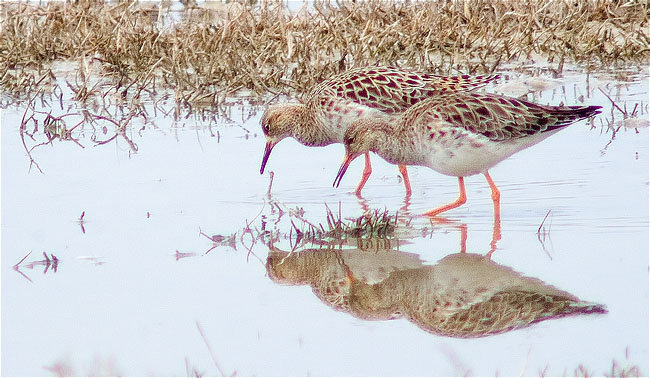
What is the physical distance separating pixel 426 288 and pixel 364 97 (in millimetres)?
3127

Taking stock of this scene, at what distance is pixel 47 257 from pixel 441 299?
2.24m

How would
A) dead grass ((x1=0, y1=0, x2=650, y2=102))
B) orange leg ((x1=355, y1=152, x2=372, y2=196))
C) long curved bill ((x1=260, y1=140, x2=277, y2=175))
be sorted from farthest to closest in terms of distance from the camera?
dead grass ((x1=0, y1=0, x2=650, y2=102)) < long curved bill ((x1=260, y1=140, x2=277, y2=175)) < orange leg ((x1=355, y1=152, x2=372, y2=196))

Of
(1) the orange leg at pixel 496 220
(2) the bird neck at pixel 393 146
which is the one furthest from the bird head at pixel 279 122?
(1) the orange leg at pixel 496 220

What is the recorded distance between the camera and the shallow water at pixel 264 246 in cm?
496

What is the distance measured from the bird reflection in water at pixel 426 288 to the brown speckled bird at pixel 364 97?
2071mm

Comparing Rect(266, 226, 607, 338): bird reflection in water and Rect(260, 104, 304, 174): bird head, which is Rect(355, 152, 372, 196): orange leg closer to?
Rect(260, 104, 304, 174): bird head

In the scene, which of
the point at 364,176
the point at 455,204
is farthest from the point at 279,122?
the point at 455,204

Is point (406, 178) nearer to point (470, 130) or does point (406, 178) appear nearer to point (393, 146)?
Answer: point (393, 146)

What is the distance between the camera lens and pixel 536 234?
22.4ft

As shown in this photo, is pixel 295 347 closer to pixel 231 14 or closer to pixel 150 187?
pixel 150 187

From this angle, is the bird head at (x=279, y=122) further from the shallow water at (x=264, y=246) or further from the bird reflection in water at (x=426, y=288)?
the bird reflection in water at (x=426, y=288)

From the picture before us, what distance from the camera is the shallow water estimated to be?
16.3 feet

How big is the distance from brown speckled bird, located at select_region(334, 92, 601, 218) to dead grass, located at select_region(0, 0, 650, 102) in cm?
365

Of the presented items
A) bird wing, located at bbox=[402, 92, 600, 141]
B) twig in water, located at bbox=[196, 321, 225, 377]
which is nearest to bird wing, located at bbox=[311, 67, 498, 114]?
bird wing, located at bbox=[402, 92, 600, 141]
